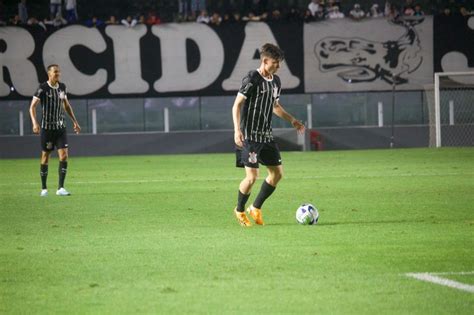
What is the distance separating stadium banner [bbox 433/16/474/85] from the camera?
40.0 meters

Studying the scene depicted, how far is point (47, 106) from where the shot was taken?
20.2 metres

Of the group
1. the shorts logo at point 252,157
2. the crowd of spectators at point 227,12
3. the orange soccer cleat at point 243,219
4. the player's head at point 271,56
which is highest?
the crowd of spectators at point 227,12

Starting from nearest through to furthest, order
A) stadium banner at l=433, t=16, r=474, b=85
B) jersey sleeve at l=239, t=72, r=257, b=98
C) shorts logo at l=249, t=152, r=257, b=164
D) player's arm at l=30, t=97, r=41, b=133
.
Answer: jersey sleeve at l=239, t=72, r=257, b=98 → shorts logo at l=249, t=152, r=257, b=164 → player's arm at l=30, t=97, r=41, b=133 → stadium banner at l=433, t=16, r=474, b=85

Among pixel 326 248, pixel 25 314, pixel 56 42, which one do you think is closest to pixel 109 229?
pixel 326 248

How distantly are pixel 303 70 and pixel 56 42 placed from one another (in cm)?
1014

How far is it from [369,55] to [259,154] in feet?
90.4

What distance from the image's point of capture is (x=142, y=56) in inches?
1629

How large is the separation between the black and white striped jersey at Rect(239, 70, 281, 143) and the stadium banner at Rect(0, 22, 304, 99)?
27.0m

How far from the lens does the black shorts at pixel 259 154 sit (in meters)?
13.5

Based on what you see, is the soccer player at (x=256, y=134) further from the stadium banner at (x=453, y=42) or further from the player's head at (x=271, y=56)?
the stadium banner at (x=453, y=42)

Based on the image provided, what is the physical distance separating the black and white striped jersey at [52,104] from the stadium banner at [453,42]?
22750 mm

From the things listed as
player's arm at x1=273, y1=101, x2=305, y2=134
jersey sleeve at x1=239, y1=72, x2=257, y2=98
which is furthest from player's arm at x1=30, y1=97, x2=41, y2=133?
jersey sleeve at x1=239, y1=72, x2=257, y2=98

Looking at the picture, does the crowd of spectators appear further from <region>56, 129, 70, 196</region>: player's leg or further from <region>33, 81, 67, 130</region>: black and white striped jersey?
<region>56, 129, 70, 196</region>: player's leg

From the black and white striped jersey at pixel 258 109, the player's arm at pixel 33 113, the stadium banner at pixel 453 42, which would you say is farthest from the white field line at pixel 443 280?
the stadium banner at pixel 453 42
